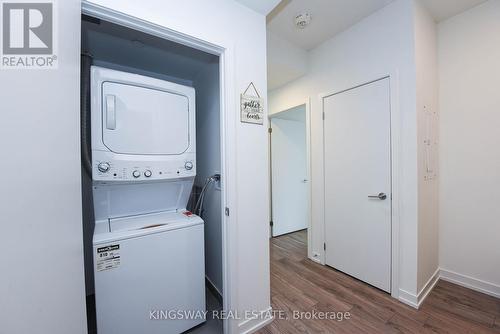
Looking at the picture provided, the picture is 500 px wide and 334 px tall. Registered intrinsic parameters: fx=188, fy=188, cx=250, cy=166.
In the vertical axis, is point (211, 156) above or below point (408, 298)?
above

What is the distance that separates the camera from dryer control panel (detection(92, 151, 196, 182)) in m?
1.14

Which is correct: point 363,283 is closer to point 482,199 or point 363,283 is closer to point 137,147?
point 482,199

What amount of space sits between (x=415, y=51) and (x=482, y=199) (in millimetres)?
1498

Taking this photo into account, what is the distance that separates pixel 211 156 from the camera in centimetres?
186

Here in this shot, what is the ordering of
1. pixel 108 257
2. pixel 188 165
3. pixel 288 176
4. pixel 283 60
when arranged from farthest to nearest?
1. pixel 288 176
2. pixel 283 60
3. pixel 188 165
4. pixel 108 257

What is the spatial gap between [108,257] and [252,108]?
128 centimetres

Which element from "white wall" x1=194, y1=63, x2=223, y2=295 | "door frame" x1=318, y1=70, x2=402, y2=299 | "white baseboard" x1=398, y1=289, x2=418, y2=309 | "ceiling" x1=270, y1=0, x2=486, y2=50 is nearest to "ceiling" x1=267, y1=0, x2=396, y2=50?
"ceiling" x1=270, y1=0, x2=486, y2=50

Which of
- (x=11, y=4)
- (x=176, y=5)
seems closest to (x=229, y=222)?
(x=11, y=4)

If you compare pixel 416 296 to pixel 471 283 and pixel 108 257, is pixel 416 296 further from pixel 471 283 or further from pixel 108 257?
pixel 108 257

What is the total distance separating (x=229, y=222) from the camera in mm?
1272

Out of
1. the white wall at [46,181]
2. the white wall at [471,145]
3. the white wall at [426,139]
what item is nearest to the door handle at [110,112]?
the white wall at [46,181]

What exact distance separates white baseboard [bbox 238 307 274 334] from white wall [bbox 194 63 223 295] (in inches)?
17.5

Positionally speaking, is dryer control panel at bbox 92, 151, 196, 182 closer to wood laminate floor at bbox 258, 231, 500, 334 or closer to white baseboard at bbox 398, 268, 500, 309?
wood laminate floor at bbox 258, 231, 500, 334

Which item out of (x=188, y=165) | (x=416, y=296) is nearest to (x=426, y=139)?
→ (x=416, y=296)
